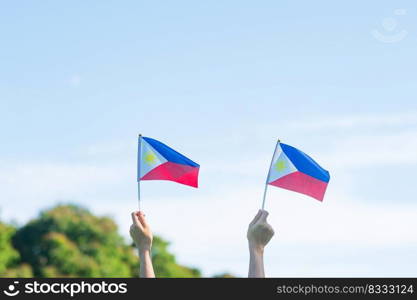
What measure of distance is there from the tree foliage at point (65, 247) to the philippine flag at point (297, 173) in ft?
184

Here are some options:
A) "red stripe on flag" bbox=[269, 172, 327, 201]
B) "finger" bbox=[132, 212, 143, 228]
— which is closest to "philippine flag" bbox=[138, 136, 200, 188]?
"red stripe on flag" bbox=[269, 172, 327, 201]

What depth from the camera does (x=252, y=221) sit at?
7.35 meters

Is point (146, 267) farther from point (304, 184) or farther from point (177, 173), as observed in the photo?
point (177, 173)

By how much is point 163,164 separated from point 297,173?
1.44m

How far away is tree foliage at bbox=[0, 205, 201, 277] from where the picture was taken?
222ft

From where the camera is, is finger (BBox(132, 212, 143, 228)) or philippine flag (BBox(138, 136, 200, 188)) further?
philippine flag (BBox(138, 136, 200, 188))

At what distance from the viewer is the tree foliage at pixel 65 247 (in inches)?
2662

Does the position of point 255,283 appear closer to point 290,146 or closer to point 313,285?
point 313,285

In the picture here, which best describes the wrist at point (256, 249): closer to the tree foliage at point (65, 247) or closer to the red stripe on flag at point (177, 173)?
the red stripe on flag at point (177, 173)

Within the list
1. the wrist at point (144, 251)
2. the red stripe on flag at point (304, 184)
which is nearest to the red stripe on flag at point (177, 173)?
the red stripe on flag at point (304, 184)

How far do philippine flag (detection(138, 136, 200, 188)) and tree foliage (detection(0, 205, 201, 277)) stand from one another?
182 ft

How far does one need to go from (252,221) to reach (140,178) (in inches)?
110

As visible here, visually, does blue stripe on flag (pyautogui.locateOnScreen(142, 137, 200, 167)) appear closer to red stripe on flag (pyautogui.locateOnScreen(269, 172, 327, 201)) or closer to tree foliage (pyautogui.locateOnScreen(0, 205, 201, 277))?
red stripe on flag (pyautogui.locateOnScreen(269, 172, 327, 201))

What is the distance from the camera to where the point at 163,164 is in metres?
10.7
